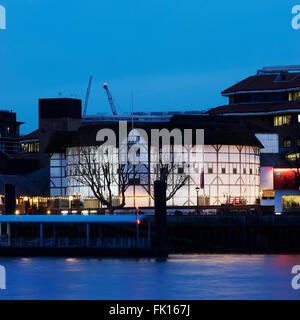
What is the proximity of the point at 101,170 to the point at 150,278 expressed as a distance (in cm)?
7251

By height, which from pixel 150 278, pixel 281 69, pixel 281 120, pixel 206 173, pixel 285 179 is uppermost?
pixel 281 69

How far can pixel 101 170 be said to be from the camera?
5723 inches

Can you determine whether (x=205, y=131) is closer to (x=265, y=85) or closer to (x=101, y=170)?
(x=101, y=170)

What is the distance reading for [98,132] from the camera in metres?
145

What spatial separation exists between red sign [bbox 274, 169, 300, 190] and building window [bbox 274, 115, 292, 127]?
1860 centimetres

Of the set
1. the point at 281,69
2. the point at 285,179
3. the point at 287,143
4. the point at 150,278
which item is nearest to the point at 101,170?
the point at 285,179

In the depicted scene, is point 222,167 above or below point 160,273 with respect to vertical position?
above

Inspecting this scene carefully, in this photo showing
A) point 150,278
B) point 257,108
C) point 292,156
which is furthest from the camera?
point 257,108

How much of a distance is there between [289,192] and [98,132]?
2606 centimetres

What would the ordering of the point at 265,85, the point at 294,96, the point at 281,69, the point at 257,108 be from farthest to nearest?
the point at 281,69 < the point at 265,85 < the point at 257,108 < the point at 294,96

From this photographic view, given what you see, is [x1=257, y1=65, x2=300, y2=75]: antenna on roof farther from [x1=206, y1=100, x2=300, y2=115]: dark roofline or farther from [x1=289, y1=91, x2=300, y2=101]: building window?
[x1=289, y1=91, x2=300, y2=101]: building window

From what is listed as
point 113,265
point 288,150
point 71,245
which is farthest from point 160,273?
point 288,150
